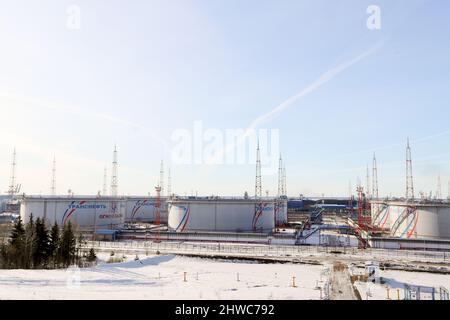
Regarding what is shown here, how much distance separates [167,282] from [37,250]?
50.2 feet

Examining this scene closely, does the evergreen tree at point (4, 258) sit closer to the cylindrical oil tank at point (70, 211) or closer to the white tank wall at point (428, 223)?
the cylindrical oil tank at point (70, 211)

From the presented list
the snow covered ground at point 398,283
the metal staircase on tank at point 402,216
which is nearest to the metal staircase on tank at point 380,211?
the metal staircase on tank at point 402,216

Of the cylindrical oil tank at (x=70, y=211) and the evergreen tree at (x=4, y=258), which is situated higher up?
the cylindrical oil tank at (x=70, y=211)

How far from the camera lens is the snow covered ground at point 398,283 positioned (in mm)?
17547

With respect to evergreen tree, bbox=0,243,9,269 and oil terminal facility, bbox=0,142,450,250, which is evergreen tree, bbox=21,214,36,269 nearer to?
evergreen tree, bbox=0,243,9,269

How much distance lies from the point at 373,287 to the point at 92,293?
15784 mm

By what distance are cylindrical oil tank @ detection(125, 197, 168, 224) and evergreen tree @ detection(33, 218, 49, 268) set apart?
54.9 meters

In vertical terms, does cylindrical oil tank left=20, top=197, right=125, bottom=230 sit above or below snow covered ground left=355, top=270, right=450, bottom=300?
above

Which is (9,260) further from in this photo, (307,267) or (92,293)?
(307,267)

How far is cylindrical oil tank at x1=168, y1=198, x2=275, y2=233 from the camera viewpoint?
53.0 meters

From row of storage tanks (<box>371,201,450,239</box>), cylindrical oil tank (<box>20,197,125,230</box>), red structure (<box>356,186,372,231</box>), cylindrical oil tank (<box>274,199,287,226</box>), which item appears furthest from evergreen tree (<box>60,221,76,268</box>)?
red structure (<box>356,186,372,231</box>)
